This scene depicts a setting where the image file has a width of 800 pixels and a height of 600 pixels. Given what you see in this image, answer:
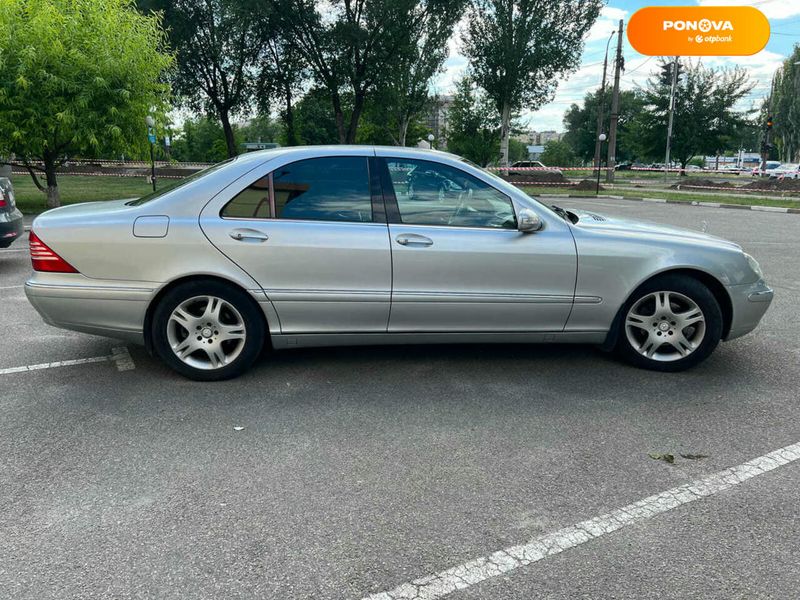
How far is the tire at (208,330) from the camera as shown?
398 centimetres

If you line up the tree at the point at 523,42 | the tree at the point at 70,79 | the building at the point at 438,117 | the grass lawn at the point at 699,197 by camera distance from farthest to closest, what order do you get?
the building at the point at 438,117
the tree at the point at 523,42
the grass lawn at the point at 699,197
the tree at the point at 70,79

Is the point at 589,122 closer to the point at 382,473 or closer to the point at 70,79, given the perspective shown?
the point at 70,79

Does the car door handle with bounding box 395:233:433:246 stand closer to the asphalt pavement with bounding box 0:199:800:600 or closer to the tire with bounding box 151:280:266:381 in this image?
the asphalt pavement with bounding box 0:199:800:600

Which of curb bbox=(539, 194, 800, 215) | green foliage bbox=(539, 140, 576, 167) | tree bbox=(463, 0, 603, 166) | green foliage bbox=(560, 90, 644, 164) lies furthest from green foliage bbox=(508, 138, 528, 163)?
curb bbox=(539, 194, 800, 215)

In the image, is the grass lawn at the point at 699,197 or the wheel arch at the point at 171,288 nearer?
Result: the wheel arch at the point at 171,288

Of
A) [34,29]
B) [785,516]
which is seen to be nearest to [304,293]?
[785,516]

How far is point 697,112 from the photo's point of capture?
1870 inches

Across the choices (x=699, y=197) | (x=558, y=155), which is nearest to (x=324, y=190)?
(x=699, y=197)

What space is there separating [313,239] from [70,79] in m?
11.8

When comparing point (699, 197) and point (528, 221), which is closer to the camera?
point (528, 221)

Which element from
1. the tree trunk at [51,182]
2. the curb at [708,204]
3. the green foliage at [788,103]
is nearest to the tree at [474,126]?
the curb at [708,204]

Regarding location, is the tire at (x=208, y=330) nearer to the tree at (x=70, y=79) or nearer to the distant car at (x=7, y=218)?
the distant car at (x=7, y=218)

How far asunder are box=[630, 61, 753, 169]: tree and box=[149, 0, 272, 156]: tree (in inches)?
1326

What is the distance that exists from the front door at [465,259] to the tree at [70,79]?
37.5 feet
